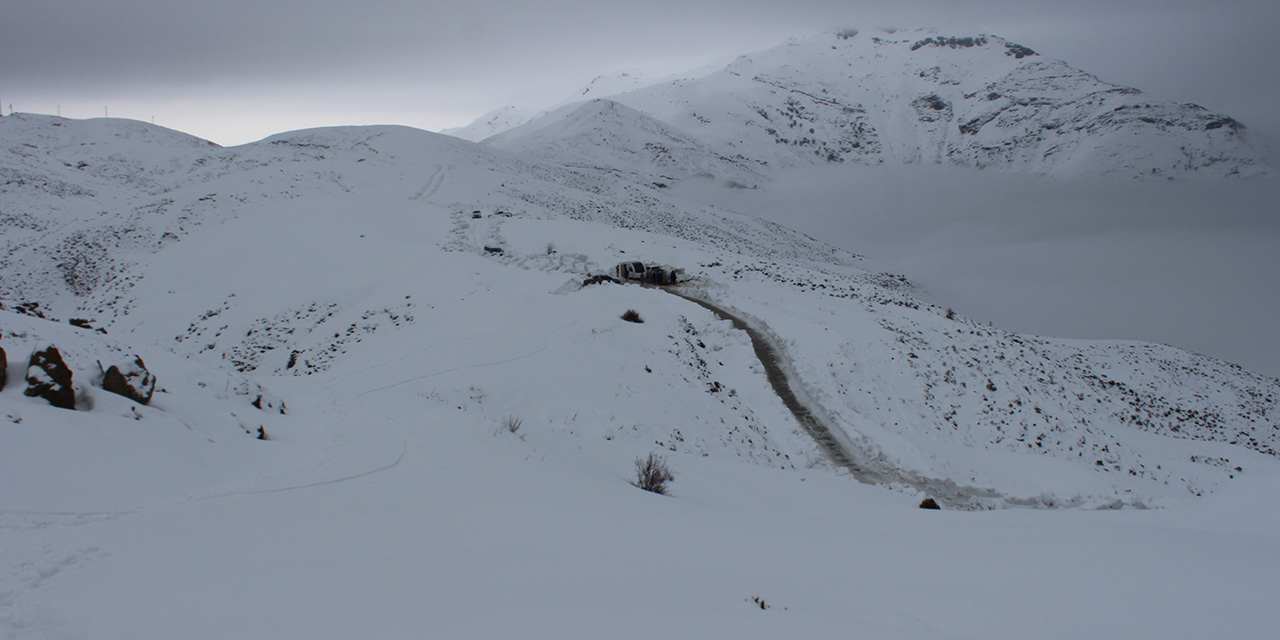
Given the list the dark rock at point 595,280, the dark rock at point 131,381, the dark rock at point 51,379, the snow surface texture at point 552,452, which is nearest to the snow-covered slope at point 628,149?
the snow surface texture at point 552,452

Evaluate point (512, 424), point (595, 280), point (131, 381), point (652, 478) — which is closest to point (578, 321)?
point (595, 280)

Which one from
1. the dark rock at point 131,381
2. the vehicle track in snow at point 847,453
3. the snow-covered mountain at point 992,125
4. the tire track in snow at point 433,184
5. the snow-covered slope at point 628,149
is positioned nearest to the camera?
the dark rock at point 131,381

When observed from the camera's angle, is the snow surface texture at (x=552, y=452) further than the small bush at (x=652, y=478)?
No

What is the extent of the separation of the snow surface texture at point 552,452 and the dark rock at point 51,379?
→ 22cm

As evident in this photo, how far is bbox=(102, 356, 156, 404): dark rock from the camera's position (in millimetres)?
7656

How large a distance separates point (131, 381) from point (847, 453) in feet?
49.2

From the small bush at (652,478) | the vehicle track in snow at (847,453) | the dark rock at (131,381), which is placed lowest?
the vehicle track in snow at (847,453)

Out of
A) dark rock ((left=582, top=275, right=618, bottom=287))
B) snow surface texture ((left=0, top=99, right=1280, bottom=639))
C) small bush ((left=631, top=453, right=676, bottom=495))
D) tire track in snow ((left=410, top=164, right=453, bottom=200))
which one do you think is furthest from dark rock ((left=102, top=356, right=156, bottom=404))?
tire track in snow ((left=410, top=164, right=453, bottom=200))

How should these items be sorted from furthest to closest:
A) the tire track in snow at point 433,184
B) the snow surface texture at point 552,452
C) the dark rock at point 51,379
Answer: the tire track in snow at point 433,184, the dark rock at point 51,379, the snow surface texture at point 552,452

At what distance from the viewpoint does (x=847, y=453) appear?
49.3ft

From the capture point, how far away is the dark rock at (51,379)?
6836 mm

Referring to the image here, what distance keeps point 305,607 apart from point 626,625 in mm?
2244

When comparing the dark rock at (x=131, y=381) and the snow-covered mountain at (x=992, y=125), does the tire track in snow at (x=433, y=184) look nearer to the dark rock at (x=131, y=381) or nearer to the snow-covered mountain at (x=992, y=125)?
the dark rock at (x=131, y=381)

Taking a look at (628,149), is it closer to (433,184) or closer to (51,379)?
(433,184)
